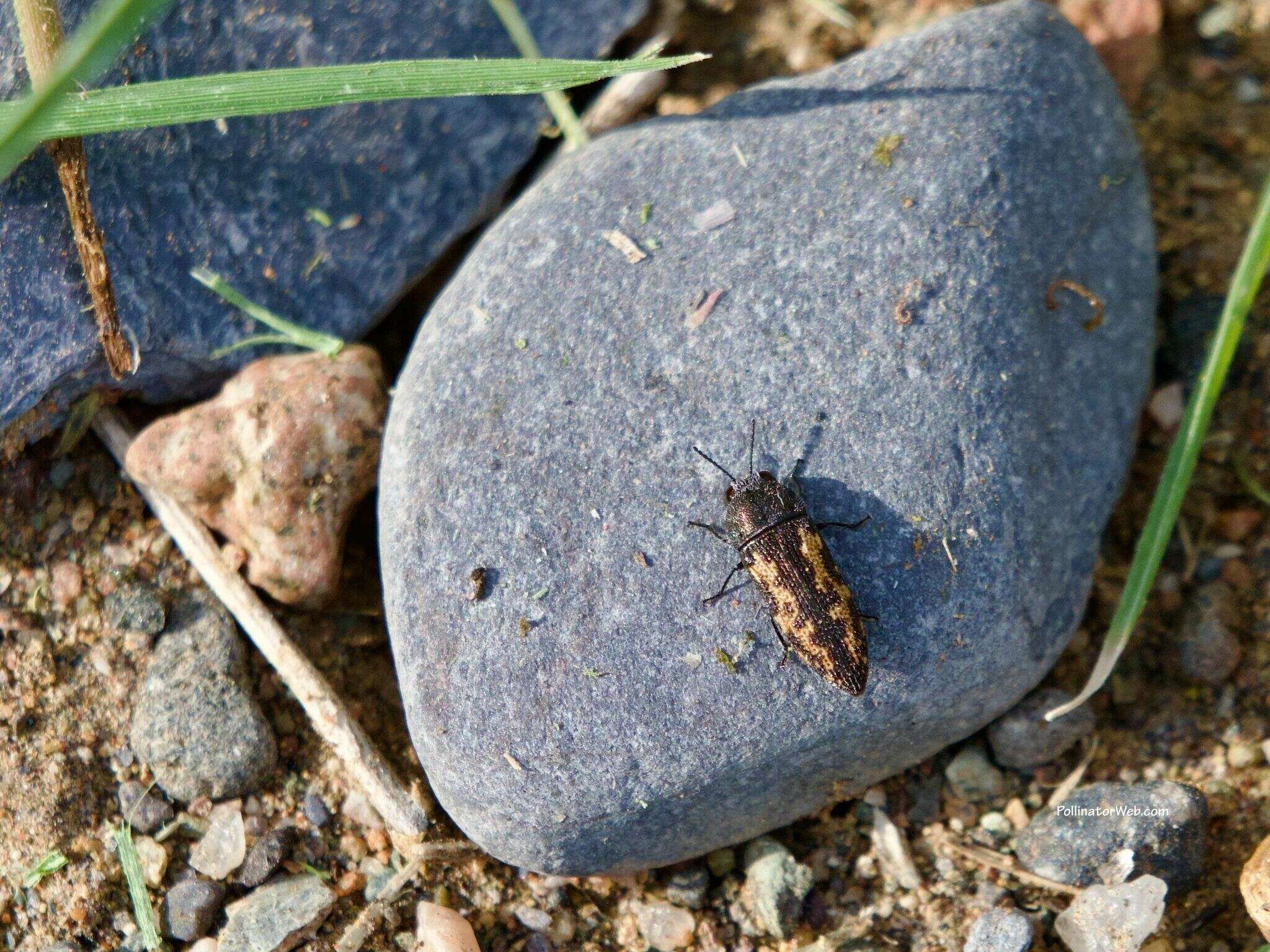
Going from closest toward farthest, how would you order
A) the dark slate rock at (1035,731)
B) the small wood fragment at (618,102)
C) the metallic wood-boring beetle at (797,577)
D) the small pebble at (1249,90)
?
the metallic wood-boring beetle at (797,577)
the dark slate rock at (1035,731)
the small wood fragment at (618,102)
the small pebble at (1249,90)

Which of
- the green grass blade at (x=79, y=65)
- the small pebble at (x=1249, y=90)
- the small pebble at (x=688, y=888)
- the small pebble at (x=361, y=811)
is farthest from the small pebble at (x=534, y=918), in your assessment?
the small pebble at (x=1249, y=90)

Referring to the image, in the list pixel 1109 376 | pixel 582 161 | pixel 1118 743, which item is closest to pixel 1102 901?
pixel 1118 743

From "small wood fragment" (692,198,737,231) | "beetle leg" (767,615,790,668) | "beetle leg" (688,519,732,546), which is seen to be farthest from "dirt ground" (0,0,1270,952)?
"small wood fragment" (692,198,737,231)

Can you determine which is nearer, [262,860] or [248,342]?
[262,860]

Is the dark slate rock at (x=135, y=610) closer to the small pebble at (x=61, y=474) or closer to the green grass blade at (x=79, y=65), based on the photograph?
the small pebble at (x=61, y=474)

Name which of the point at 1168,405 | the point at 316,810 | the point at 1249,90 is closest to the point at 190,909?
the point at 316,810

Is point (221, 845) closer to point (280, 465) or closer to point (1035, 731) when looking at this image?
point (280, 465)

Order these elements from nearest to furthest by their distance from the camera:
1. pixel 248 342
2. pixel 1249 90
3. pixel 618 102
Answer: pixel 248 342, pixel 618 102, pixel 1249 90
